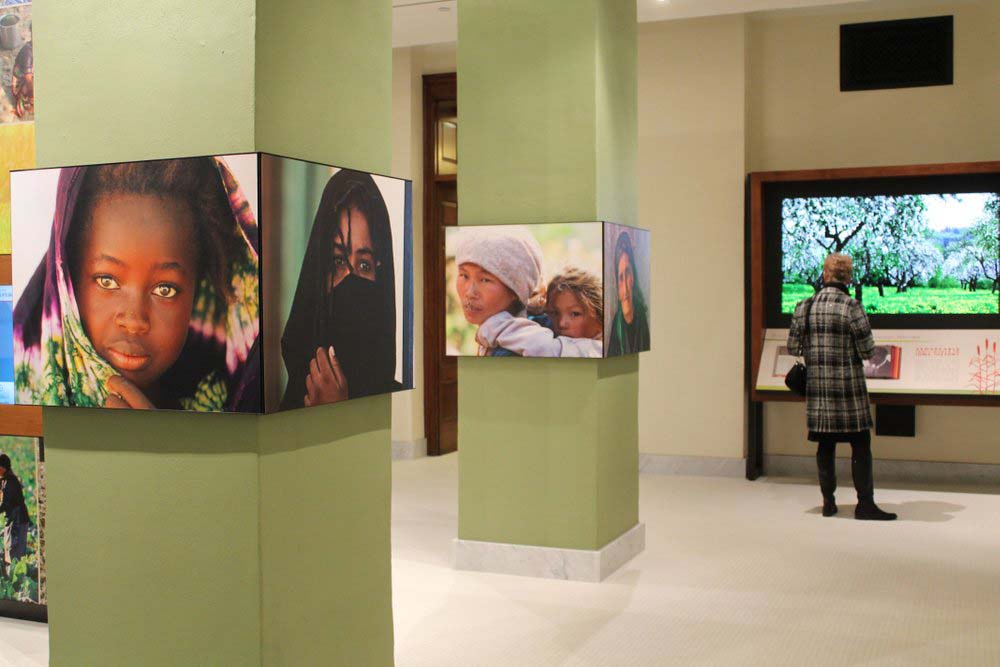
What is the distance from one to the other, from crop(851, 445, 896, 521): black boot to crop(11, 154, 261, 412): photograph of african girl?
5.27 meters

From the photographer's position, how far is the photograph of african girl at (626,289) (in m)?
5.65

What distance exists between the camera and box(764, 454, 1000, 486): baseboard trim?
27.9ft

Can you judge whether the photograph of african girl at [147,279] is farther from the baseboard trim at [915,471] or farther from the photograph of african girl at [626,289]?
the baseboard trim at [915,471]

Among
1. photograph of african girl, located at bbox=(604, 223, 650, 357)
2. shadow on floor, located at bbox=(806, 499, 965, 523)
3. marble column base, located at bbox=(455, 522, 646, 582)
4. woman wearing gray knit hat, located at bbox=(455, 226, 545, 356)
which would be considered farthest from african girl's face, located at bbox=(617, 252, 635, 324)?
shadow on floor, located at bbox=(806, 499, 965, 523)

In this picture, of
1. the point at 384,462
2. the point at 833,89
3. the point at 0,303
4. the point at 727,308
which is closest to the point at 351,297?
the point at 384,462

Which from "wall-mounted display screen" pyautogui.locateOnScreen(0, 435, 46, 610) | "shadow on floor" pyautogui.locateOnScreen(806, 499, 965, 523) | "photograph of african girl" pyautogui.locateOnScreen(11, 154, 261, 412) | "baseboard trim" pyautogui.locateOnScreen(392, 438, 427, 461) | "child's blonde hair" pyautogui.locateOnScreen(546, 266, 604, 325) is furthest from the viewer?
"baseboard trim" pyautogui.locateOnScreen(392, 438, 427, 461)

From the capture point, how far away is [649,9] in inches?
318

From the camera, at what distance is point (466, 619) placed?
4.98 metres

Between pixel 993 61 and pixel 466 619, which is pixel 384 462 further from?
pixel 993 61

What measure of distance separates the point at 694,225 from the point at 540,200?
353 cm

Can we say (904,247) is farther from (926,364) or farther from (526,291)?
(526,291)

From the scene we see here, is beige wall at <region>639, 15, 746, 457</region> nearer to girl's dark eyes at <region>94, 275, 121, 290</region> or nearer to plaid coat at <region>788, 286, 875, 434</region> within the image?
plaid coat at <region>788, 286, 875, 434</region>

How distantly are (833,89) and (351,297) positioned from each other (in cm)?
677

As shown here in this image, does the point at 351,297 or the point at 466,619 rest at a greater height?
the point at 351,297
